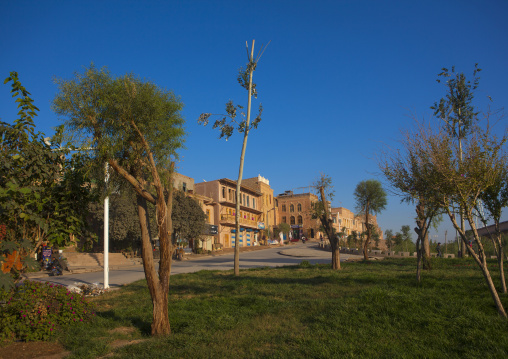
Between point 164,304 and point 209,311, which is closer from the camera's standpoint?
point 164,304

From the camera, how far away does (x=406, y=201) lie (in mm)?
8438

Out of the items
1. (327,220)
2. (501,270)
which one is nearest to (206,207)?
(327,220)

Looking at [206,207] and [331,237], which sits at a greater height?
[206,207]

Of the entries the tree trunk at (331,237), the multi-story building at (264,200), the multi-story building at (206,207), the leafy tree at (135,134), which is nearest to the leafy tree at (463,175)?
the leafy tree at (135,134)

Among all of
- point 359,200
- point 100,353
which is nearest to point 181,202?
point 359,200

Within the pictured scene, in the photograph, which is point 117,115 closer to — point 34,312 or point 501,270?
point 34,312

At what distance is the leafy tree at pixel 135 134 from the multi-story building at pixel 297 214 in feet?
260

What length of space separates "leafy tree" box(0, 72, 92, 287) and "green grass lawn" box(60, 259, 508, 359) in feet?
6.97

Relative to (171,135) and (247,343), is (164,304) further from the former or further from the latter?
(171,135)

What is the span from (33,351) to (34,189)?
289 cm

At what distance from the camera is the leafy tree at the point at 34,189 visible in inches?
249

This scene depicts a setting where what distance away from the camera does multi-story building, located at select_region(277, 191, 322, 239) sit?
287ft

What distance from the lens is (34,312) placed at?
7.29m

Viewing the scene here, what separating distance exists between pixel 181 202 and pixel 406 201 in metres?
32.4
